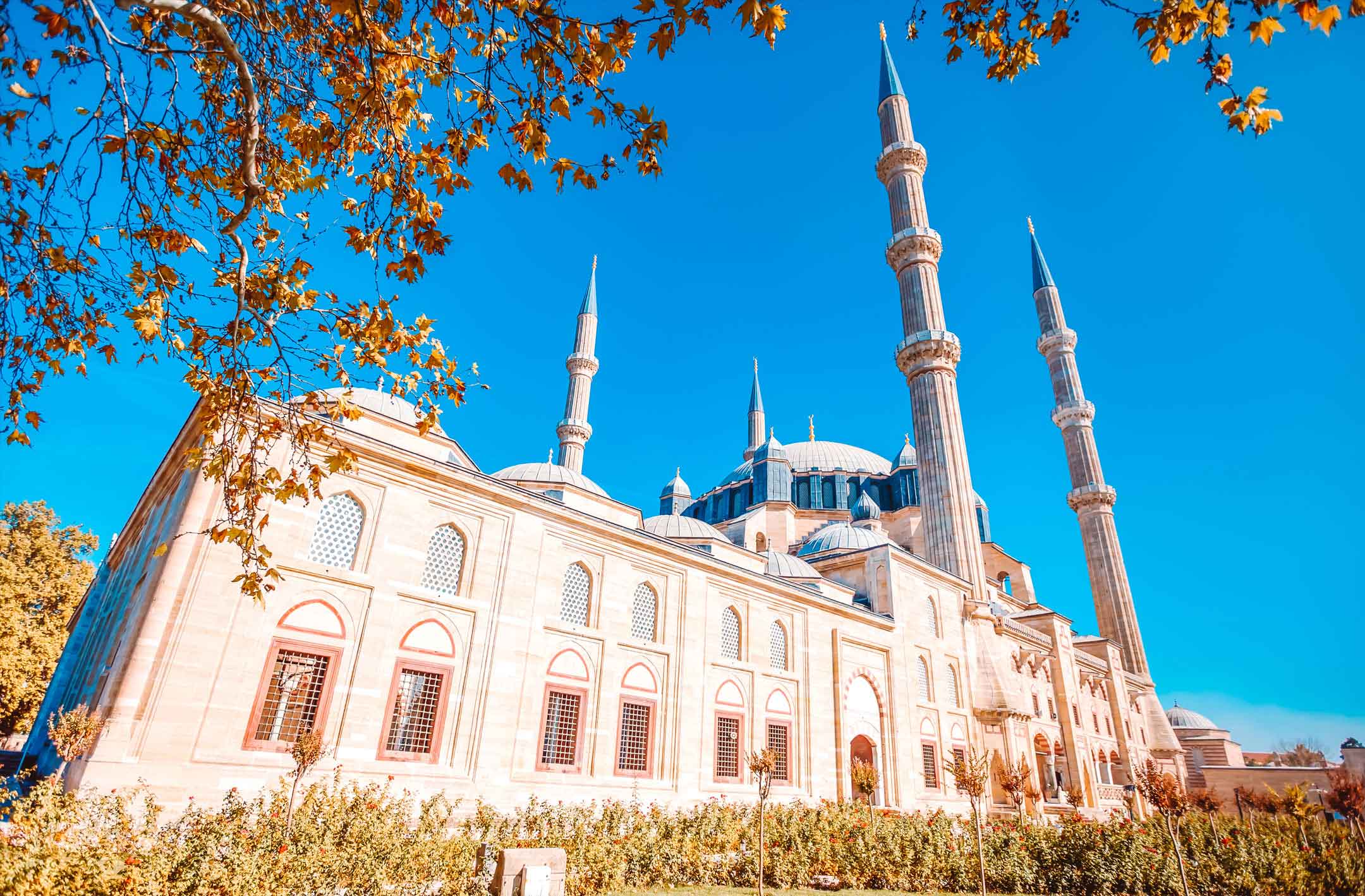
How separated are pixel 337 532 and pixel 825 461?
29.7 m

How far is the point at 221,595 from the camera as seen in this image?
10000 mm

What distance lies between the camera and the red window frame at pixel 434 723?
11.0 m

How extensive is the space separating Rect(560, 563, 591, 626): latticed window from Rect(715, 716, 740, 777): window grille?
13.8 ft

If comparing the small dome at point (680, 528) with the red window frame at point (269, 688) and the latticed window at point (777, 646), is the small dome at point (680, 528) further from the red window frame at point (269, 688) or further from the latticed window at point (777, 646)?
the red window frame at point (269, 688)

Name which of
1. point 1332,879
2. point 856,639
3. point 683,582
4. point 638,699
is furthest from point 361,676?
point 1332,879

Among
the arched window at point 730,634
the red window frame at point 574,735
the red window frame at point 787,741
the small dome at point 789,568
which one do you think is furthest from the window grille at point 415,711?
the small dome at point 789,568

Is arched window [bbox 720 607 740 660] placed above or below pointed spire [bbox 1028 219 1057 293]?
below

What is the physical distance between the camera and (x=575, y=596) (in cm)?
1442

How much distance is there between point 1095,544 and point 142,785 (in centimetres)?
4185

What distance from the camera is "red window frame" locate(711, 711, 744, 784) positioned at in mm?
15336

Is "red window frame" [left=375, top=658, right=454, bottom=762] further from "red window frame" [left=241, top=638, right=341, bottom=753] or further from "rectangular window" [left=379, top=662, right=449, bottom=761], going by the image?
"red window frame" [left=241, top=638, right=341, bottom=753]

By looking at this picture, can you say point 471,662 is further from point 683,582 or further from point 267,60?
point 267,60

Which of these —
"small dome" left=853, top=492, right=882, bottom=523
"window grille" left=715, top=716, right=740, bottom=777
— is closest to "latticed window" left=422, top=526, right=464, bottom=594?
"window grille" left=715, top=716, right=740, bottom=777

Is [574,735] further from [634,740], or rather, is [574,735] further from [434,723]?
[434,723]
